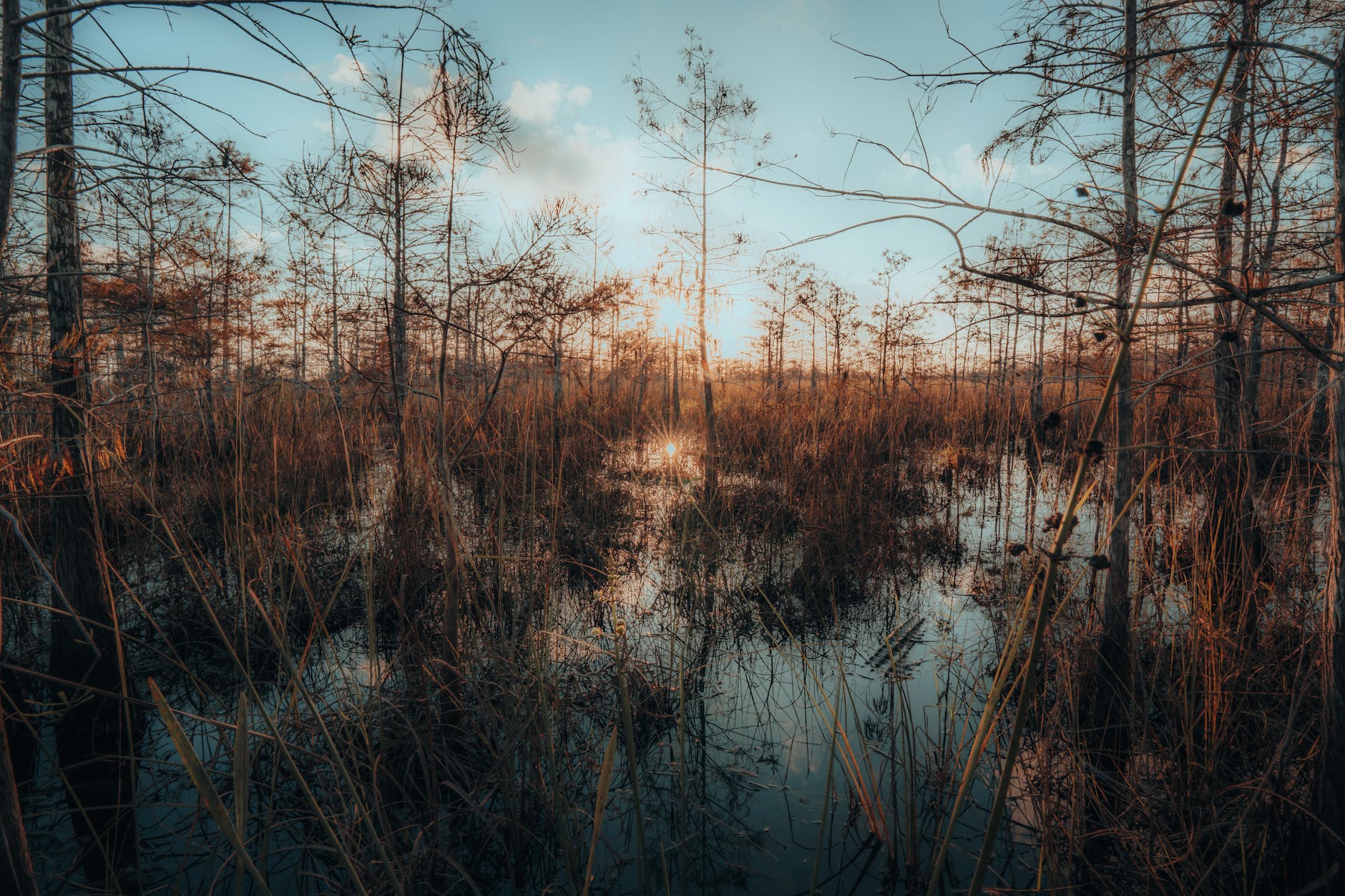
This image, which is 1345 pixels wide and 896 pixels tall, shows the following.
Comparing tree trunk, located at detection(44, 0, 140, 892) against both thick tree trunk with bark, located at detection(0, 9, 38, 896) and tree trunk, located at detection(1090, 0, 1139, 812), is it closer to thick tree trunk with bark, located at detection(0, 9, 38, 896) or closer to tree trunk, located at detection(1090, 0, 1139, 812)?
thick tree trunk with bark, located at detection(0, 9, 38, 896)

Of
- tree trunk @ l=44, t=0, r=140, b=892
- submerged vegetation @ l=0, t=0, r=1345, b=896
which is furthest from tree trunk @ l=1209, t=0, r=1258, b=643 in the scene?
tree trunk @ l=44, t=0, r=140, b=892

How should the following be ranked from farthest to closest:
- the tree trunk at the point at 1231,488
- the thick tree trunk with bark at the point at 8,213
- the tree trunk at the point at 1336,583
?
the tree trunk at the point at 1231,488, the tree trunk at the point at 1336,583, the thick tree trunk with bark at the point at 8,213

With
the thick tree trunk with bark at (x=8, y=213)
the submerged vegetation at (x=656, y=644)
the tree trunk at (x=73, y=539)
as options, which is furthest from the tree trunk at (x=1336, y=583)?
the tree trunk at (x=73, y=539)

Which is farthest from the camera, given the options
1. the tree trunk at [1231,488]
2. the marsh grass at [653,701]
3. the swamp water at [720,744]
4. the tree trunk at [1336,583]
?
the tree trunk at [1231,488]

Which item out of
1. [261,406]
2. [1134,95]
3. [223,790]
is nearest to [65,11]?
[223,790]

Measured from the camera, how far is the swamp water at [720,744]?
1.99 meters

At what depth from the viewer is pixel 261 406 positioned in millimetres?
7844

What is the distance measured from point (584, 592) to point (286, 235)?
17.4 ft

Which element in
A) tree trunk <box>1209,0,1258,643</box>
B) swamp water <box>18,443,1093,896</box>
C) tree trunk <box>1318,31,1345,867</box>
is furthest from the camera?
tree trunk <box>1209,0,1258,643</box>

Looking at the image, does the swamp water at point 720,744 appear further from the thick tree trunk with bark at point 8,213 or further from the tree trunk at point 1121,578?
the tree trunk at point 1121,578

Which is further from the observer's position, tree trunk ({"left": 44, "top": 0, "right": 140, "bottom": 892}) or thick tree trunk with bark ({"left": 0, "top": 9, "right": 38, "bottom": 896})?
tree trunk ({"left": 44, "top": 0, "right": 140, "bottom": 892})

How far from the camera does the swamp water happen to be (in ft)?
6.52

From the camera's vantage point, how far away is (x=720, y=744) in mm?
2650

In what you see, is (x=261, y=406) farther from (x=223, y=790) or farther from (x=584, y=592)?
(x=223, y=790)
